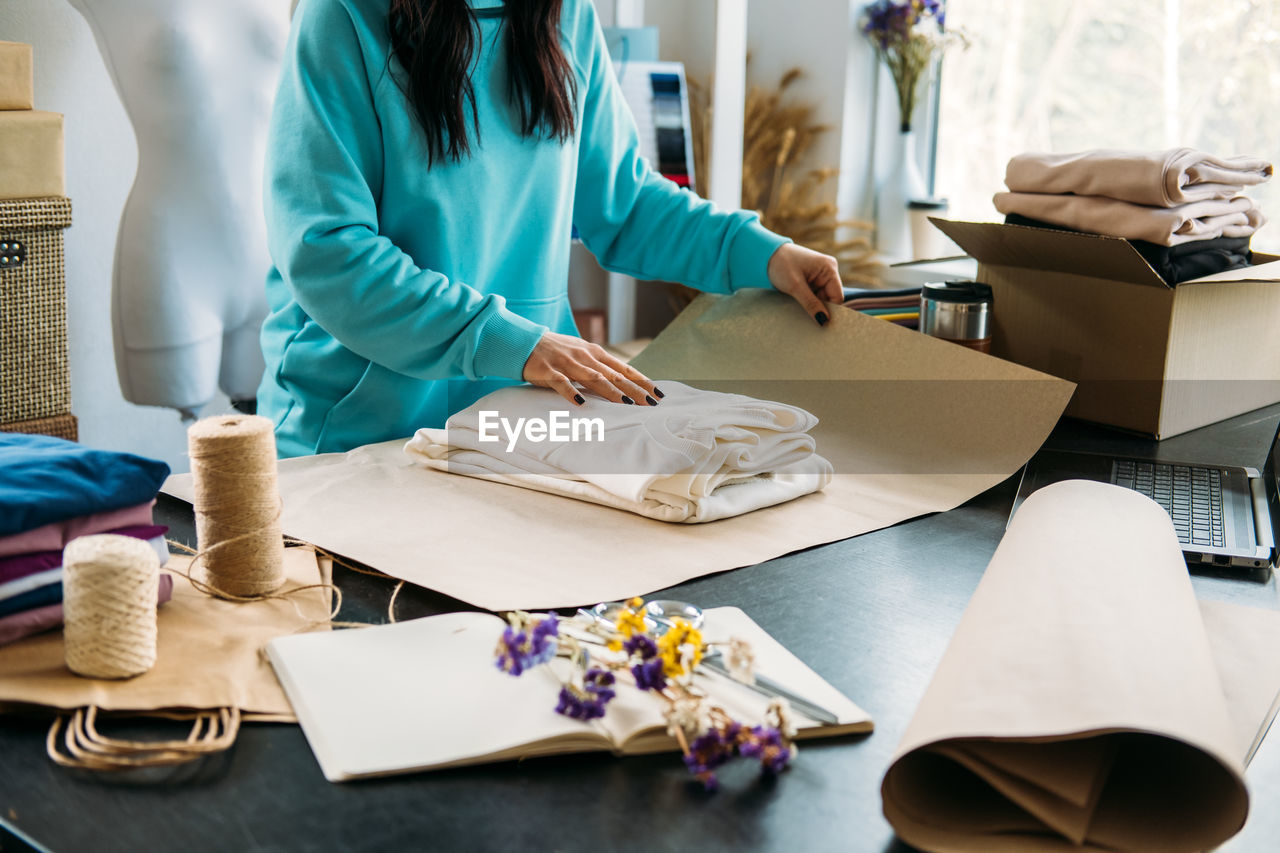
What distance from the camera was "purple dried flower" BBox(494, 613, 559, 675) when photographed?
67cm

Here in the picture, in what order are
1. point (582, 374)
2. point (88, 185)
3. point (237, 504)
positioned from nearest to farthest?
1. point (237, 504)
2. point (582, 374)
3. point (88, 185)

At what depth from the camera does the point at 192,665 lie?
0.75m

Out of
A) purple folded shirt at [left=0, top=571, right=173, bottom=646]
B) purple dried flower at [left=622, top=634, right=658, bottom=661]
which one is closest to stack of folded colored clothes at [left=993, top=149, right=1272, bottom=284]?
purple dried flower at [left=622, top=634, right=658, bottom=661]

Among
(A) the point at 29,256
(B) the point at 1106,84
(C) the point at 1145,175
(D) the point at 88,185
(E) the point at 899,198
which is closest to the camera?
(C) the point at 1145,175

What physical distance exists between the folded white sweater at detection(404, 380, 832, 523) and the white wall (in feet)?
3.20

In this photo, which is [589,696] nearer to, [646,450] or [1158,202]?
[646,450]

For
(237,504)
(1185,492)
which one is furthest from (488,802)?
(1185,492)

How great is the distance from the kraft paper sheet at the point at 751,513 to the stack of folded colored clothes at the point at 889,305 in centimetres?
10

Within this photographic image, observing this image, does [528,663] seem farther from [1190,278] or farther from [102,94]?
[102,94]

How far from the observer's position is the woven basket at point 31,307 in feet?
5.24

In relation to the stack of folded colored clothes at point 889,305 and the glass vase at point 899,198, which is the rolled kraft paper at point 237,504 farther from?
the glass vase at point 899,198

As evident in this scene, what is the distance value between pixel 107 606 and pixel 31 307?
3.65 feet

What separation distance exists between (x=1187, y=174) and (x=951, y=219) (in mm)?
290

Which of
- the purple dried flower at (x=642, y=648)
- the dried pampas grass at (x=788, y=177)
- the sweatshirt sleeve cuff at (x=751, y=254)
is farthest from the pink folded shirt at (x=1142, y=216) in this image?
the dried pampas grass at (x=788, y=177)
